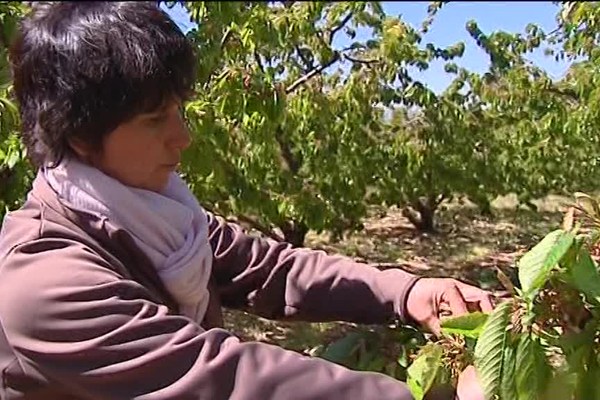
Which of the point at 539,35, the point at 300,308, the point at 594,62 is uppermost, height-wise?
the point at 539,35

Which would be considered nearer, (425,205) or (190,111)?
(190,111)

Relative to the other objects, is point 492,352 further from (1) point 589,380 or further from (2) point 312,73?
(2) point 312,73

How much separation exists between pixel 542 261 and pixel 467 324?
0.16 meters

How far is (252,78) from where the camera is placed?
11.1 feet

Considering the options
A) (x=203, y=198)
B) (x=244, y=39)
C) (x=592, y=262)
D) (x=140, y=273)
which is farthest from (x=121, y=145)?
(x=203, y=198)

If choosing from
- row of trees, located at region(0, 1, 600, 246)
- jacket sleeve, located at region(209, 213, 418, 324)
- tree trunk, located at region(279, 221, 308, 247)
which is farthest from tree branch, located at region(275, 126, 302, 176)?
jacket sleeve, located at region(209, 213, 418, 324)

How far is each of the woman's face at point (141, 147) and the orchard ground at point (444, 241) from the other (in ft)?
11.1

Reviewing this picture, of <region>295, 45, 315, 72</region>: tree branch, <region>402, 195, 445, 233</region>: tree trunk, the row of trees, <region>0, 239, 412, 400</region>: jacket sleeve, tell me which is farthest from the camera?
<region>402, 195, 445, 233</region>: tree trunk

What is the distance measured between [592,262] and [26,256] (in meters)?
0.73

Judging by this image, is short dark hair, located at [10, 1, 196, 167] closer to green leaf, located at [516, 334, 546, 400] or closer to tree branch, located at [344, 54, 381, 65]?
green leaf, located at [516, 334, 546, 400]

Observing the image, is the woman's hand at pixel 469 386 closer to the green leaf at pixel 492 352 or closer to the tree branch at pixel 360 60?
the green leaf at pixel 492 352

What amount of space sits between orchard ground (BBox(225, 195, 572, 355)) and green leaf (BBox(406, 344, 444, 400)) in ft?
10.7

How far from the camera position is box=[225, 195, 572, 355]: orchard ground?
542 cm

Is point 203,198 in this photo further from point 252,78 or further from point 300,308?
point 300,308
